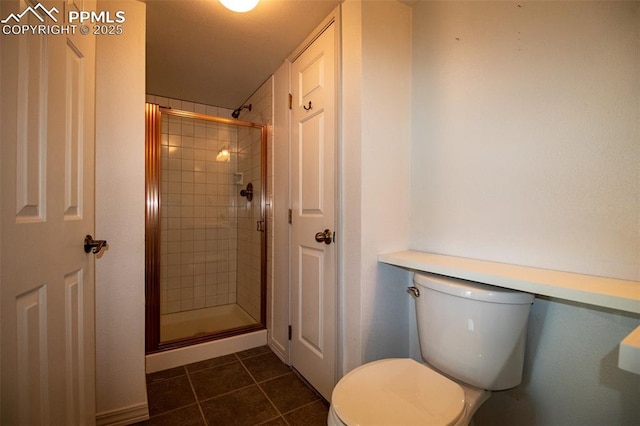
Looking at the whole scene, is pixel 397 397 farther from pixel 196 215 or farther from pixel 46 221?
pixel 196 215

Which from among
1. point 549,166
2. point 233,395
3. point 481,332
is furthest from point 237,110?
point 481,332

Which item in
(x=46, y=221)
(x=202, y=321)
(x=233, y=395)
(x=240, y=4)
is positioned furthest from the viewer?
(x=202, y=321)

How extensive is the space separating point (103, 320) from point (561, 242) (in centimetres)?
196

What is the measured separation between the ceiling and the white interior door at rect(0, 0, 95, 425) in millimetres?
592

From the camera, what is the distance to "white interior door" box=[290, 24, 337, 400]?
4.66 feet

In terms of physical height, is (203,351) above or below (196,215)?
below

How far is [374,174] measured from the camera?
49.6 inches

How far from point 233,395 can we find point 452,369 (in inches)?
49.2

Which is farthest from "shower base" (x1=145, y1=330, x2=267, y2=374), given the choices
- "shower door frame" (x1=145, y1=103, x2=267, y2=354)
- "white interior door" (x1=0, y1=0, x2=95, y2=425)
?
"white interior door" (x1=0, y1=0, x2=95, y2=425)

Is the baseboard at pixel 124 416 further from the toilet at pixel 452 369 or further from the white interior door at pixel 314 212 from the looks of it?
the toilet at pixel 452 369

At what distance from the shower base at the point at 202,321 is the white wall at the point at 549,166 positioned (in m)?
1.89

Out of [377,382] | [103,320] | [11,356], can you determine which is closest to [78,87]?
[11,356]

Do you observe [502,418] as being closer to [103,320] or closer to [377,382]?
[377,382]

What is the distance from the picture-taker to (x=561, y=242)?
905 millimetres
